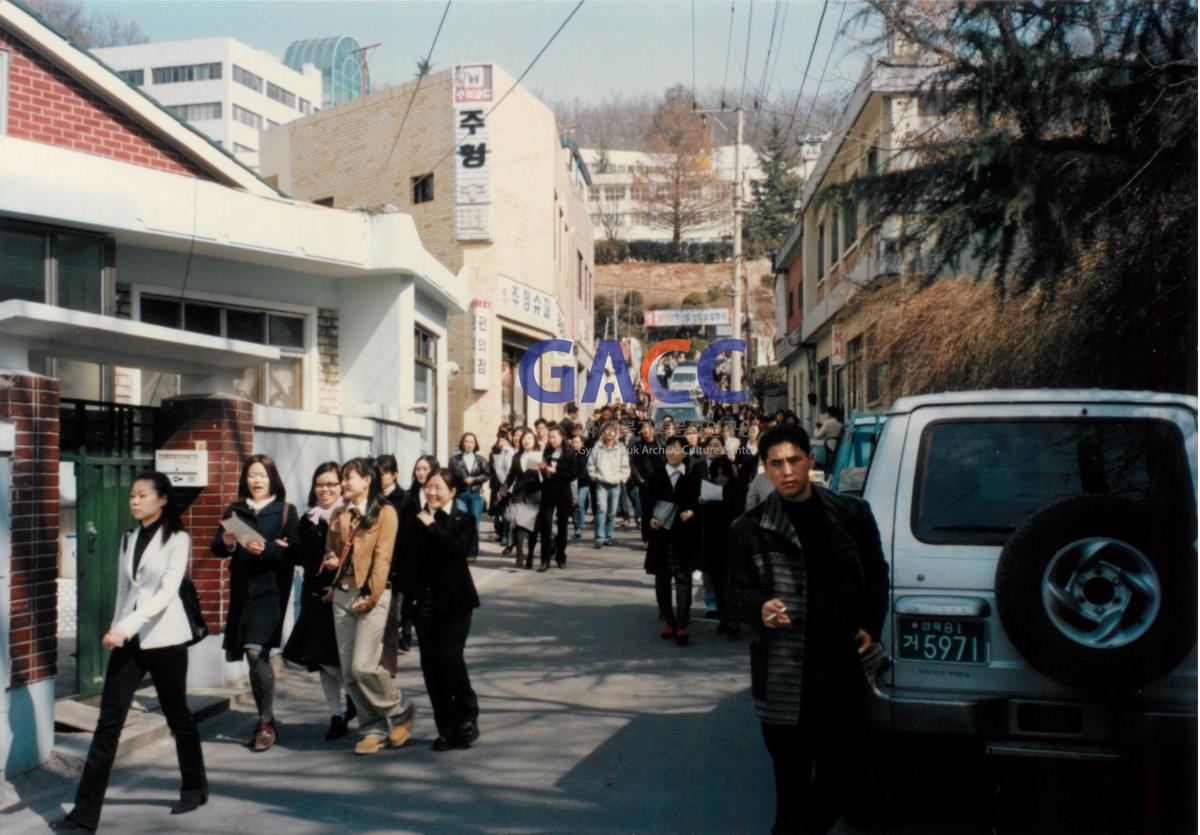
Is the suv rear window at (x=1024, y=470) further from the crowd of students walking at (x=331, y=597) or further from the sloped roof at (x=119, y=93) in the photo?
the sloped roof at (x=119, y=93)

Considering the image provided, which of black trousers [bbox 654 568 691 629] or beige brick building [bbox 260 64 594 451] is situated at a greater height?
beige brick building [bbox 260 64 594 451]

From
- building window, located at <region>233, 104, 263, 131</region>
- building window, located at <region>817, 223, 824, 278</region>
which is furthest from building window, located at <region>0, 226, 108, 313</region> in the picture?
building window, located at <region>233, 104, 263, 131</region>

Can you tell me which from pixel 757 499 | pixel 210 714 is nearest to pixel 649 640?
pixel 757 499

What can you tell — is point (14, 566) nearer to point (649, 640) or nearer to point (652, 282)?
point (649, 640)

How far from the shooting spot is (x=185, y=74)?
252ft

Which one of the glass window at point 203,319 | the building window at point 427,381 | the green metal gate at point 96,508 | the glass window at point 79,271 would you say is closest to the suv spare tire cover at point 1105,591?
the green metal gate at point 96,508

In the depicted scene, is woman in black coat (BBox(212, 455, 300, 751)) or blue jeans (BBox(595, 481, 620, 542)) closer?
woman in black coat (BBox(212, 455, 300, 751))

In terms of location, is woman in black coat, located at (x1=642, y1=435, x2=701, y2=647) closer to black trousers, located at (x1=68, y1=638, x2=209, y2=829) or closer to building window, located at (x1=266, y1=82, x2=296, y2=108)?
black trousers, located at (x1=68, y1=638, x2=209, y2=829)

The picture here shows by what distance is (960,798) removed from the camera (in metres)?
5.89

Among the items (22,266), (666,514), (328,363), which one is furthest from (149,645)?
(328,363)

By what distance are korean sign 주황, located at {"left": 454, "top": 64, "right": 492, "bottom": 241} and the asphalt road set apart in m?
16.8

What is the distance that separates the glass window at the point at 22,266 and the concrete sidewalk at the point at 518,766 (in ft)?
19.3

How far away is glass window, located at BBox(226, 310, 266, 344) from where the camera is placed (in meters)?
15.3

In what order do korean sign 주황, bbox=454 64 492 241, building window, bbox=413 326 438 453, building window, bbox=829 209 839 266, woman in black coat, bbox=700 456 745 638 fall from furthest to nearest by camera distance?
building window, bbox=829 209 839 266, korean sign 주황, bbox=454 64 492 241, building window, bbox=413 326 438 453, woman in black coat, bbox=700 456 745 638
